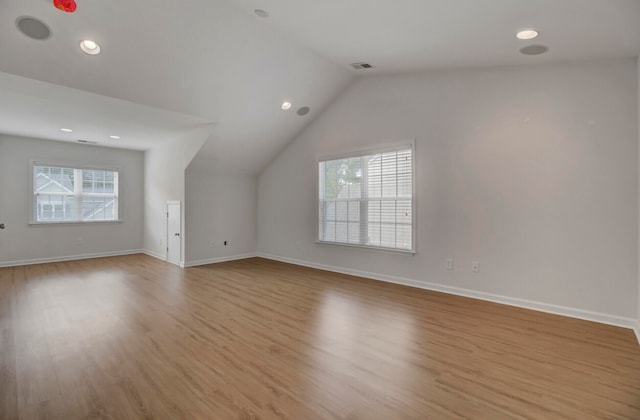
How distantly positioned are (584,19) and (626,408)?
2737mm

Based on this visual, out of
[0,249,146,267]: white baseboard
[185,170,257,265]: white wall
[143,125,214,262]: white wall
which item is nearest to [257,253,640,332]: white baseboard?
[185,170,257,265]: white wall

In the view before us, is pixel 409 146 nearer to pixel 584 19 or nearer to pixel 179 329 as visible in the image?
pixel 584 19

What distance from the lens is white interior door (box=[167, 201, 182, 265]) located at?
20.0 feet

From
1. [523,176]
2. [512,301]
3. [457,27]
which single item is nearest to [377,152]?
[523,176]

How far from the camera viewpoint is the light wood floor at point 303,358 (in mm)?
1888

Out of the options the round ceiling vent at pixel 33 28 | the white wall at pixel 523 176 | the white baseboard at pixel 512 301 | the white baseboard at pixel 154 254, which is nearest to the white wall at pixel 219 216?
the white baseboard at pixel 154 254

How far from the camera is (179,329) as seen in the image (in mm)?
3041

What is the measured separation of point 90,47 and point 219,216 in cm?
387

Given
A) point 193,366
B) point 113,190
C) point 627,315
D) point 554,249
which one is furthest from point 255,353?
point 113,190

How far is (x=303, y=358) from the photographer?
2.47m

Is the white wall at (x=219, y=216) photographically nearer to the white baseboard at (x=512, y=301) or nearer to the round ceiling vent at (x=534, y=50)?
the white baseboard at (x=512, y=301)

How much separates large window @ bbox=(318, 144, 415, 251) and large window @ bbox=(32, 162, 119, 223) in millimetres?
5229

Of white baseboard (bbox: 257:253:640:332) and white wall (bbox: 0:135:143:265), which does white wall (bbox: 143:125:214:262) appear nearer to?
white wall (bbox: 0:135:143:265)

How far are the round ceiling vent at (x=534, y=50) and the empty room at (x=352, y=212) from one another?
0.19 feet
